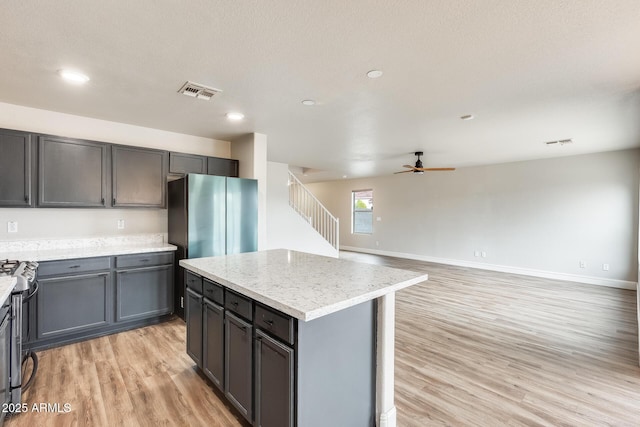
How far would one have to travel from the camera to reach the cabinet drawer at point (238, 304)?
5.65 feet

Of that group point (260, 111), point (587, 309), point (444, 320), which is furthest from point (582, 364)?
point (260, 111)

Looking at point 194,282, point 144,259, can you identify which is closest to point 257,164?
point 144,259

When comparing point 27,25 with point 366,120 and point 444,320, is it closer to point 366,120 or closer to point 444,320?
point 366,120

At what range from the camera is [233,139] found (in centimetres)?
448

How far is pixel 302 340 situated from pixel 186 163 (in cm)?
333

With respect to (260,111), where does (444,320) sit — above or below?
below

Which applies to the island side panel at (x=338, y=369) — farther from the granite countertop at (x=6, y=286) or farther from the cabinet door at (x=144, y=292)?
the cabinet door at (x=144, y=292)

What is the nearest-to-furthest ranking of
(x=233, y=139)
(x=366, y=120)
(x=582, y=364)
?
1. (x=582, y=364)
2. (x=366, y=120)
3. (x=233, y=139)

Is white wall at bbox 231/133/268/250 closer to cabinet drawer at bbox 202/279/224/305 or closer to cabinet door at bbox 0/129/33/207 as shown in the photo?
cabinet drawer at bbox 202/279/224/305

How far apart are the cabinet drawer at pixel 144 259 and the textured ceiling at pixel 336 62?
1614 mm

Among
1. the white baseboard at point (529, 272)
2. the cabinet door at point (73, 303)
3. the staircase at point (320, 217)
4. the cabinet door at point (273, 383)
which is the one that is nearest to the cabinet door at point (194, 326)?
the cabinet door at point (273, 383)

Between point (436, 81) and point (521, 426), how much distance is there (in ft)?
8.46

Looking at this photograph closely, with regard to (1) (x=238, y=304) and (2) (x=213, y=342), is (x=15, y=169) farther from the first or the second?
(1) (x=238, y=304)

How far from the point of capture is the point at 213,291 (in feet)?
6.87
